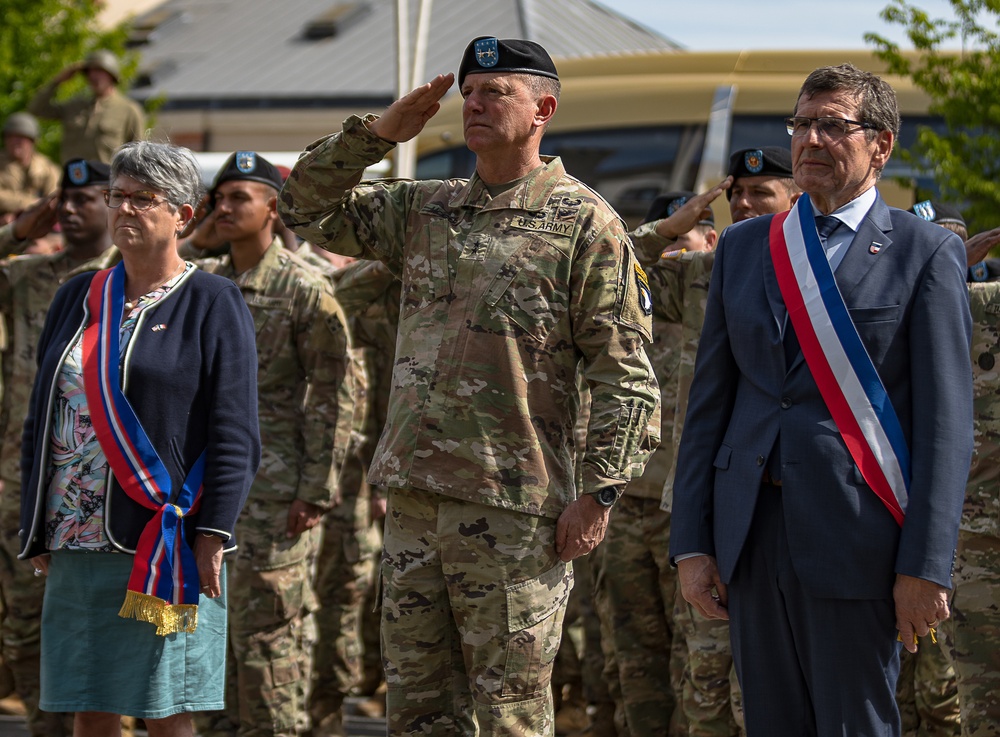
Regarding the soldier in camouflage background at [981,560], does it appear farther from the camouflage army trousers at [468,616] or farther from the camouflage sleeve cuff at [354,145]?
the camouflage sleeve cuff at [354,145]

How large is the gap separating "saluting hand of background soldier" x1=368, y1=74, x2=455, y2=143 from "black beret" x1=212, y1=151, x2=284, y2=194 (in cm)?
221

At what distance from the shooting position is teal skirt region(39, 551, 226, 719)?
15.1 feet

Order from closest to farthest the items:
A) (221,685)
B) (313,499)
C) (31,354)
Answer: (221,685)
(313,499)
(31,354)

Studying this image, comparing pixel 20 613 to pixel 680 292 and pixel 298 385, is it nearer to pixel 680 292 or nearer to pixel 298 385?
pixel 298 385

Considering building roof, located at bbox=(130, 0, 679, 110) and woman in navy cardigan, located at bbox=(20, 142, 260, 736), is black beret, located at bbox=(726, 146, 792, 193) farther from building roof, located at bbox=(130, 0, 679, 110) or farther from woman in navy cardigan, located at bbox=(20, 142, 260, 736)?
building roof, located at bbox=(130, 0, 679, 110)

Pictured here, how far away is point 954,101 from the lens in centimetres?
1020

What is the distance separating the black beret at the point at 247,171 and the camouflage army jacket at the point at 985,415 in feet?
10.4

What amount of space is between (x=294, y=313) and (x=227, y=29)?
105 ft

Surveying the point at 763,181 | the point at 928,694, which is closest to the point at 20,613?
the point at 763,181

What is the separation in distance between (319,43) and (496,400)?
Result: 102 feet

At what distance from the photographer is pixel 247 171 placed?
21.8 feet

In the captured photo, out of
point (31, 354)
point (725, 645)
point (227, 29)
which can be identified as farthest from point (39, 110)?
point (227, 29)

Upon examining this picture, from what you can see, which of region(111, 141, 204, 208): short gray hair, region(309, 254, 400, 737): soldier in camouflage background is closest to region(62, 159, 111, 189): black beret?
region(309, 254, 400, 737): soldier in camouflage background

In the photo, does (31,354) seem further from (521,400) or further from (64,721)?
(521,400)
